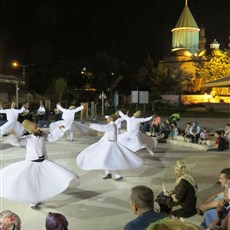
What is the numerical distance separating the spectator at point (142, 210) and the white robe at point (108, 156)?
5.89 metres

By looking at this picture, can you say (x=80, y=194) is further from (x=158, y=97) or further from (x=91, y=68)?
(x=91, y=68)

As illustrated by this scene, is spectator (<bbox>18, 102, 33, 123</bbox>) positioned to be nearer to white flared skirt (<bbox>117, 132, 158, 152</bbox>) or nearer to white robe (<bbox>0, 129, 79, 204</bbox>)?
white flared skirt (<bbox>117, 132, 158, 152</bbox>)

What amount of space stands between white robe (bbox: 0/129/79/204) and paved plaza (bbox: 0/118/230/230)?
42 cm

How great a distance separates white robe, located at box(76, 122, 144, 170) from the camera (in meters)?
9.93

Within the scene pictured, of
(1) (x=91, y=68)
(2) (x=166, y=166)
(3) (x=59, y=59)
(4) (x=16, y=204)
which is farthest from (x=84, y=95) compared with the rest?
(4) (x=16, y=204)

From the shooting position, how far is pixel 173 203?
5738mm

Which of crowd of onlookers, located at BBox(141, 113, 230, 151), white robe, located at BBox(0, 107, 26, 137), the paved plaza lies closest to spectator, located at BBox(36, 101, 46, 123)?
white robe, located at BBox(0, 107, 26, 137)

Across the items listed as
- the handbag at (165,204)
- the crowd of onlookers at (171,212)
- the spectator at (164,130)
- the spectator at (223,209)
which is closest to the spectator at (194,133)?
the spectator at (164,130)

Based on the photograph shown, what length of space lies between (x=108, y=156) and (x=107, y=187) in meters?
0.90

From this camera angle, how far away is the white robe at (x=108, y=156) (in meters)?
9.93

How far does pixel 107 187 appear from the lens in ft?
31.1

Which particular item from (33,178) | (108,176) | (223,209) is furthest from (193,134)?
(223,209)

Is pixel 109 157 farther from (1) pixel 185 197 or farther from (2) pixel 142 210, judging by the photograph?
(2) pixel 142 210

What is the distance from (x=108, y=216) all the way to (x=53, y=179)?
1.33m
